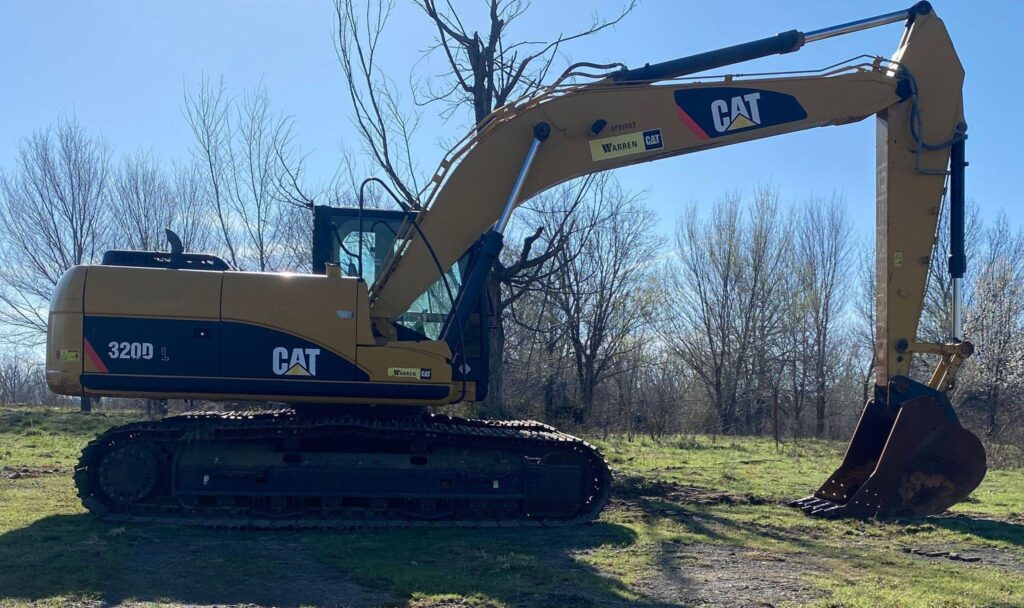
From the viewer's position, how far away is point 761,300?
34.1m

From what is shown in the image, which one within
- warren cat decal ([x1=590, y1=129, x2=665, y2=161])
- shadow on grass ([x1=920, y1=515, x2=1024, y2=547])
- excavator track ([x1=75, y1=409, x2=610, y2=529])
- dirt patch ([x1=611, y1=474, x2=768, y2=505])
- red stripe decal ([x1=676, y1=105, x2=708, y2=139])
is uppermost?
red stripe decal ([x1=676, y1=105, x2=708, y2=139])

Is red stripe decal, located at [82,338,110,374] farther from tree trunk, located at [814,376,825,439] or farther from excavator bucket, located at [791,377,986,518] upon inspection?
tree trunk, located at [814,376,825,439]

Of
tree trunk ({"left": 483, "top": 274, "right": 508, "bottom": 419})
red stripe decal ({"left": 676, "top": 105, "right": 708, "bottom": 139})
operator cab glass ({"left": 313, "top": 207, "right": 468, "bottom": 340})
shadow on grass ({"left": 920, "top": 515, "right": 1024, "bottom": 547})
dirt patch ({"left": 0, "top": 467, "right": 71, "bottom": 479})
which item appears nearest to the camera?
shadow on grass ({"left": 920, "top": 515, "right": 1024, "bottom": 547})

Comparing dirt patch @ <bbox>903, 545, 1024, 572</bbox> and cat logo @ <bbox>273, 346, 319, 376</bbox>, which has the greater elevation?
cat logo @ <bbox>273, 346, 319, 376</bbox>

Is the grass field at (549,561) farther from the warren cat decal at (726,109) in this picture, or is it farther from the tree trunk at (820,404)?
the tree trunk at (820,404)

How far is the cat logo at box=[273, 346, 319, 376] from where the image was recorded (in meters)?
7.46

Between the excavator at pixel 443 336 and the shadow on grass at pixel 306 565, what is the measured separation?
0.47 m

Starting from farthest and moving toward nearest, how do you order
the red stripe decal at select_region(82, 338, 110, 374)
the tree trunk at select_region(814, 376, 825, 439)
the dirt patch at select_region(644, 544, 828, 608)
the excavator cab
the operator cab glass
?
the tree trunk at select_region(814, 376, 825, 439) → the operator cab glass → the excavator cab → the red stripe decal at select_region(82, 338, 110, 374) → the dirt patch at select_region(644, 544, 828, 608)

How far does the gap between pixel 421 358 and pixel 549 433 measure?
165cm

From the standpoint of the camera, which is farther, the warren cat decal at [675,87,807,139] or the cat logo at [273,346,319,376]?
the warren cat decal at [675,87,807,139]

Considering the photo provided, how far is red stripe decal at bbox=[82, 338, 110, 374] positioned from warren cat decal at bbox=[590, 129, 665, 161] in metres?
4.71

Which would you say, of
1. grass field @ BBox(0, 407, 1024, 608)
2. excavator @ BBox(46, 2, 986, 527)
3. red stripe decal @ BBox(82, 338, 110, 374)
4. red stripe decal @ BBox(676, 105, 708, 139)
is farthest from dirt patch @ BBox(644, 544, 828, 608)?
red stripe decal @ BBox(82, 338, 110, 374)

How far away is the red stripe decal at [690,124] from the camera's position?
827 centimetres

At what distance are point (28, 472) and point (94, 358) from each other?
467cm
